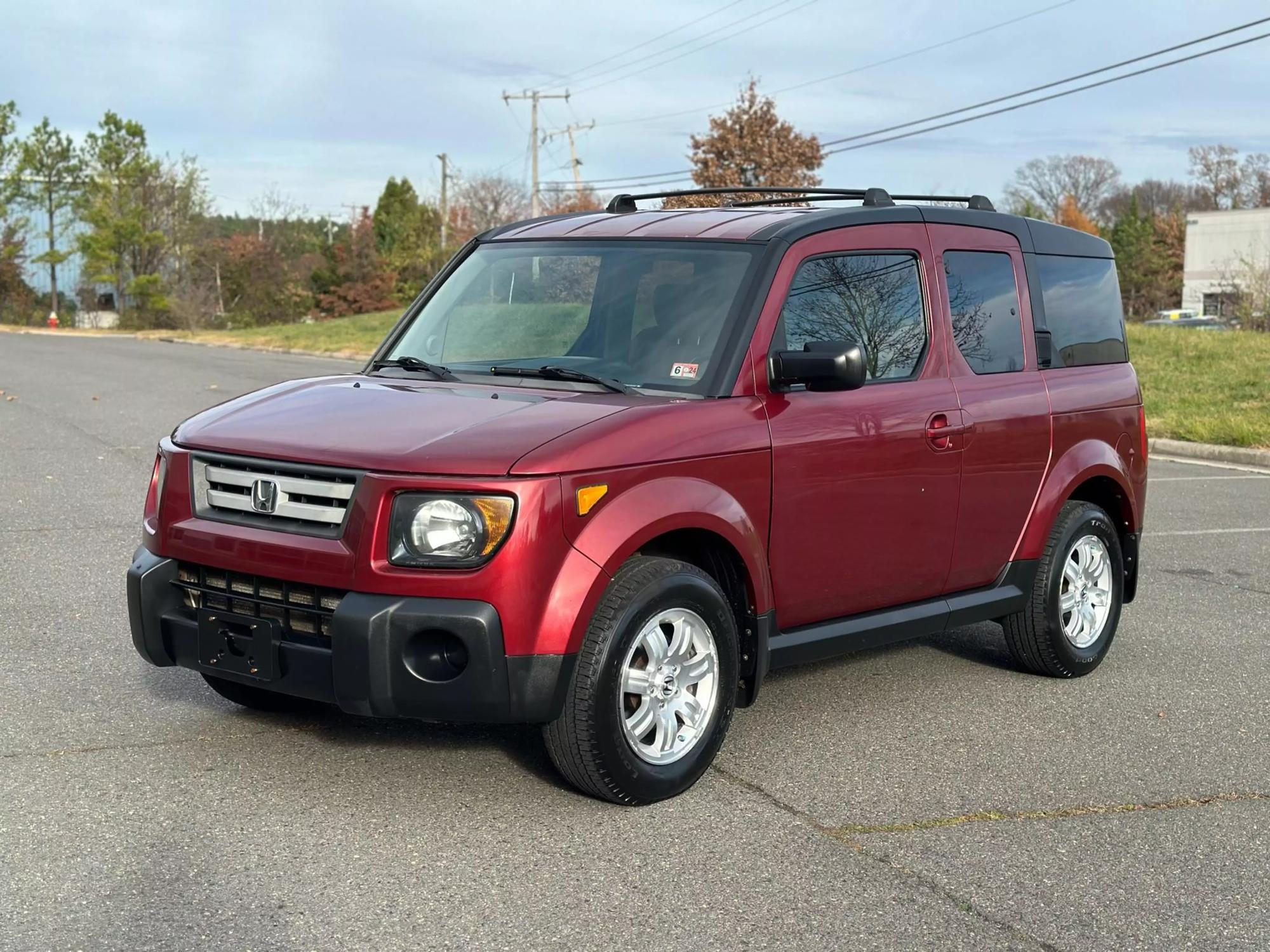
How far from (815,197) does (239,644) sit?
10.2ft

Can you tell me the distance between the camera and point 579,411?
15.0 feet

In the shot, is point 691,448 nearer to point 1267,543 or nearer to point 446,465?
point 446,465

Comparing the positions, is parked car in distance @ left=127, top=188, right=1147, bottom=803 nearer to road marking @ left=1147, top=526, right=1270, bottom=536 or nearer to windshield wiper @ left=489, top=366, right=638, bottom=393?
windshield wiper @ left=489, top=366, right=638, bottom=393

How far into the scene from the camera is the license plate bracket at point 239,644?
4.40m

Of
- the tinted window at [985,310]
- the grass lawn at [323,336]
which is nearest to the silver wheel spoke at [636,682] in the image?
the tinted window at [985,310]

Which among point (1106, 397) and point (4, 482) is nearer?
point (1106, 397)

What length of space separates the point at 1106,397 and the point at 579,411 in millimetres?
3002

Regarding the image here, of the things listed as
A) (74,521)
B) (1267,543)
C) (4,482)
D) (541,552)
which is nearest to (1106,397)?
(541,552)

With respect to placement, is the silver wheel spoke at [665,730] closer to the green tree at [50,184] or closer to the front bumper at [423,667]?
the front bumper at [423,667]

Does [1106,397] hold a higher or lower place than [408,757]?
higher

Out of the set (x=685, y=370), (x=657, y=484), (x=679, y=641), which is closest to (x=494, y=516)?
(x=657, y=484)

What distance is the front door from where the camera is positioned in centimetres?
505

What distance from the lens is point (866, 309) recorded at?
5.50m

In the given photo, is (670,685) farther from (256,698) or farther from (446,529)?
(256,698)
